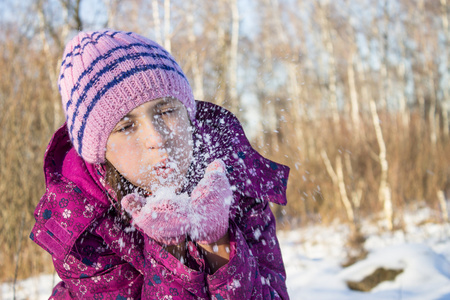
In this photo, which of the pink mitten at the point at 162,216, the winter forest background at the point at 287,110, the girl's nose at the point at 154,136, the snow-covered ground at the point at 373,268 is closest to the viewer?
the pink mitten at the point at 162,216

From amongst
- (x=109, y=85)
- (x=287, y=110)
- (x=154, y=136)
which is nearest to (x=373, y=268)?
(x=287, y=110)

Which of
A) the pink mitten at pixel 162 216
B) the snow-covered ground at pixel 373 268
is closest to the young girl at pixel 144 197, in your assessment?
the pink mitten at pixel 162 216

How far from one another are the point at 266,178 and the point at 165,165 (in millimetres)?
502

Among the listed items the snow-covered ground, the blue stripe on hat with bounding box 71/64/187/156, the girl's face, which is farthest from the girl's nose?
the snow-covered ground

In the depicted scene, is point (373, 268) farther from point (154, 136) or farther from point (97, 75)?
point (97, 75)

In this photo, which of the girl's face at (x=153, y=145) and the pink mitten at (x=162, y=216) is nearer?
the pink mitten at (x=162, y=216)

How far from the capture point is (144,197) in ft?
4.44

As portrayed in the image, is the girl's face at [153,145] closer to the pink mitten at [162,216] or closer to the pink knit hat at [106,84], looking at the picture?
the pink knit hat at [106,84]

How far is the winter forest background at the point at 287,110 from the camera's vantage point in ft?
13.6

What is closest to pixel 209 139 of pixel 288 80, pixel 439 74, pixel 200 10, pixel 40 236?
pixel 40 236

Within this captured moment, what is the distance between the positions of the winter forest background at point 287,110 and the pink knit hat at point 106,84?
0.51 meters

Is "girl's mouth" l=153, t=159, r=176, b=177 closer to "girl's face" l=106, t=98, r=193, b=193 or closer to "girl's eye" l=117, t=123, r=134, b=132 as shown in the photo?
"girl's face" l=106, t=98, r=193, b=193

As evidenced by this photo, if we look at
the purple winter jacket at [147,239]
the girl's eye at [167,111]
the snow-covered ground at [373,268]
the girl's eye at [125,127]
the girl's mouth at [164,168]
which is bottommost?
the snow-covered ground at [373,268]

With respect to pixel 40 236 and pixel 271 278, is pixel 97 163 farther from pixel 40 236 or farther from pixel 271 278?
pixel 271 278
